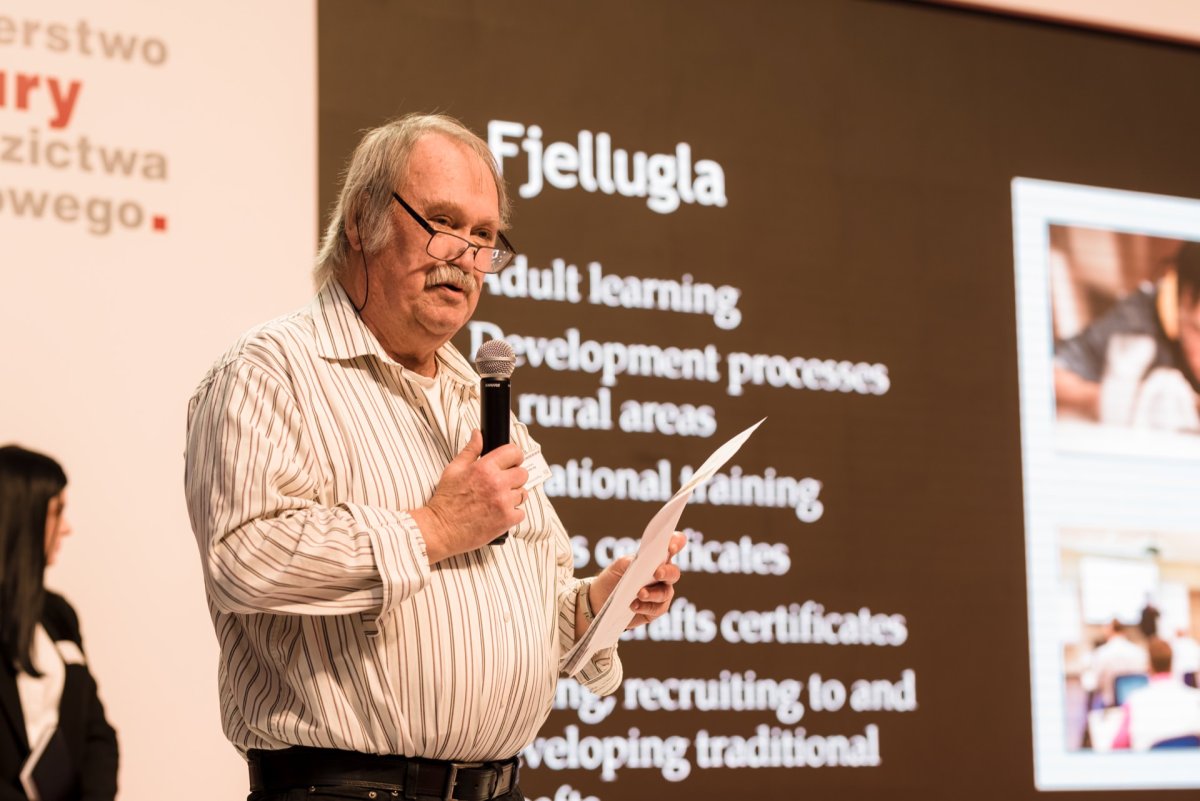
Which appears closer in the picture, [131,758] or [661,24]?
[131,758]

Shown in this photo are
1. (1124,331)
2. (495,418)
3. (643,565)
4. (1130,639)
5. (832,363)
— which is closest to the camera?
(495,418)

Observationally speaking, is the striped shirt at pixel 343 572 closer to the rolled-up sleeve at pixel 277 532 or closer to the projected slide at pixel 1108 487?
the rolled-up sleeve at pixel 277 532

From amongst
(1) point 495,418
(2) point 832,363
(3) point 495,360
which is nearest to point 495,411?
(1) point 495,418

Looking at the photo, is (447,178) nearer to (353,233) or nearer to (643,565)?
(353,233)

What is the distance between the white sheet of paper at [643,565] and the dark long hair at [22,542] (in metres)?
1.54

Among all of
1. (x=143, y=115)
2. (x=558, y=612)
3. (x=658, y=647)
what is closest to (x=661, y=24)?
(x=143, y=115)

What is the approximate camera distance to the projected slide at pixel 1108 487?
4.32 meters

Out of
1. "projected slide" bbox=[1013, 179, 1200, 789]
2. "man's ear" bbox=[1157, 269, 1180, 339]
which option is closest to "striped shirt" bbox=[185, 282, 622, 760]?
"projected slide" bbox=[1013, 179, 1200, 789]

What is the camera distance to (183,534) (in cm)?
328

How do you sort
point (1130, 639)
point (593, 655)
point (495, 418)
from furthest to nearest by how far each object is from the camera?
1. point (1130, 639)
2. point (593, 655)
3. point (495, 418)

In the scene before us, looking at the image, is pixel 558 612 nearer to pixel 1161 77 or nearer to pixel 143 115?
pixel 143 115

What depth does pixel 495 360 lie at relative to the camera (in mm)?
Answer: 1936

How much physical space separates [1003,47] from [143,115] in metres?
2.78

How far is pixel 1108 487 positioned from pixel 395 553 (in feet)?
10.8
